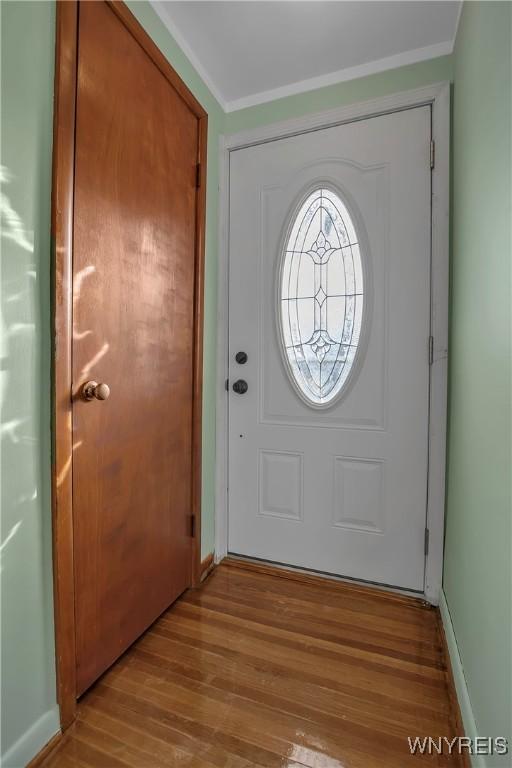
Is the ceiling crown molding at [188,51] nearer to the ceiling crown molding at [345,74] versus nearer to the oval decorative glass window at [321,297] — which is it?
the ceiling crown molding at [345,74]

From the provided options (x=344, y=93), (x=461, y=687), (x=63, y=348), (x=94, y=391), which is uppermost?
(x=344, y=93)

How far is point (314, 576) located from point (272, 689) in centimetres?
67

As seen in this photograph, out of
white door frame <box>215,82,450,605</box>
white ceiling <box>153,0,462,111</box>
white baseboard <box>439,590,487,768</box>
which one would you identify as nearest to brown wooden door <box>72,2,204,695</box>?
white ceiling <box>153,0,462,111</box>

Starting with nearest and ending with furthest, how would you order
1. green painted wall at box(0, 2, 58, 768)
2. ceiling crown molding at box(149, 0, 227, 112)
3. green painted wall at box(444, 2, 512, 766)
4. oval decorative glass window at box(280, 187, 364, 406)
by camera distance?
green painted wall at box(444, 2, 512, 766) < green painted wall at box(0, 2, 58, 768) < ceiling crown molding at box(149, 0, 227, 112) < oval decorative glass window at box(280, 187, 364, 406)

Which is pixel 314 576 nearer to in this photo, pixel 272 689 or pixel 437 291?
pixel 272 689

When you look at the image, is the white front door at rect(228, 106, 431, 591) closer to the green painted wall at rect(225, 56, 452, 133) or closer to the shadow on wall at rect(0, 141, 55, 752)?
the green painted wall at rect(225, 56, 452, 133)

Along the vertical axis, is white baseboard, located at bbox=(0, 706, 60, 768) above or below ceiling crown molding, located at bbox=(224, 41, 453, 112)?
below

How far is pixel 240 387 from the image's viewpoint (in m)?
2.00

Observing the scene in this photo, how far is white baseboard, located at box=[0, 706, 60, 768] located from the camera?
97cm

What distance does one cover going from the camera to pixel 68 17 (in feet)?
3.56

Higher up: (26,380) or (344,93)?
(344,93)

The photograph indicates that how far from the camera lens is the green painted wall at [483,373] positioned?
859 mm

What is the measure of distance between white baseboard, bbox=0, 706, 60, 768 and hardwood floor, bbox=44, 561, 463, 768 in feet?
0.17

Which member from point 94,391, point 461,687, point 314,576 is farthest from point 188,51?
point 461,687
